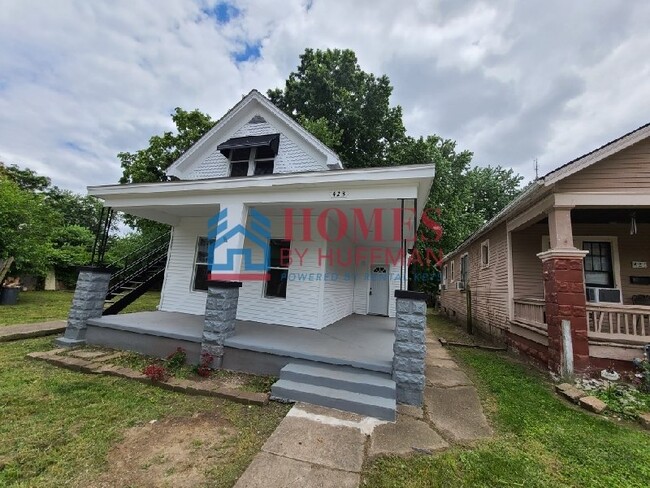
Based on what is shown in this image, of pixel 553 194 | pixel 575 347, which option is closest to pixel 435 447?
pixel 575 347

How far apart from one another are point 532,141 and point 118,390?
94.2 ft

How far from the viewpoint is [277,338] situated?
4.86 m

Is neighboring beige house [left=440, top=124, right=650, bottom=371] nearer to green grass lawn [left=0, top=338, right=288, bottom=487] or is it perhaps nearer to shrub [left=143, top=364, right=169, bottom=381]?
green grass lawn [left=0, top=338, right=288, bottom=487]

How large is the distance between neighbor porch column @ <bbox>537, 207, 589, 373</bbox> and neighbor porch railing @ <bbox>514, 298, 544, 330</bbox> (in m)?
0.60

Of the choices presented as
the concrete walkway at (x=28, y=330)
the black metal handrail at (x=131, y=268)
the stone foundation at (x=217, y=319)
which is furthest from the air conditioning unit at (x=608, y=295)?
the concrete walkway at (x=28, y=330)

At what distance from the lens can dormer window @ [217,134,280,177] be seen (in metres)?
7.57

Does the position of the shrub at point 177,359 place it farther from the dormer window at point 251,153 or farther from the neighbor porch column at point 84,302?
the dormer window at point 251,153

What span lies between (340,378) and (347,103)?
16592 millimetres

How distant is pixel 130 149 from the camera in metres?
13.4

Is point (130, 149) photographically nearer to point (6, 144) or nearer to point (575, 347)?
point (6, 144)

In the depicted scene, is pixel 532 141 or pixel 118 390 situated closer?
pixel 118 390

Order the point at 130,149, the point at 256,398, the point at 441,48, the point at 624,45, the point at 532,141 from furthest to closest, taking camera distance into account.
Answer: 1. the point at 532,141
2. the point at 130,149
3. the point at 441,48
4. the point at 624,45
5. the point at 256,398

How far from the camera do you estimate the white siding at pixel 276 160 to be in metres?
7.43

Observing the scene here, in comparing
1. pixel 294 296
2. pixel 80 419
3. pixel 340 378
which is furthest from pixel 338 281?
pixel 80 419
